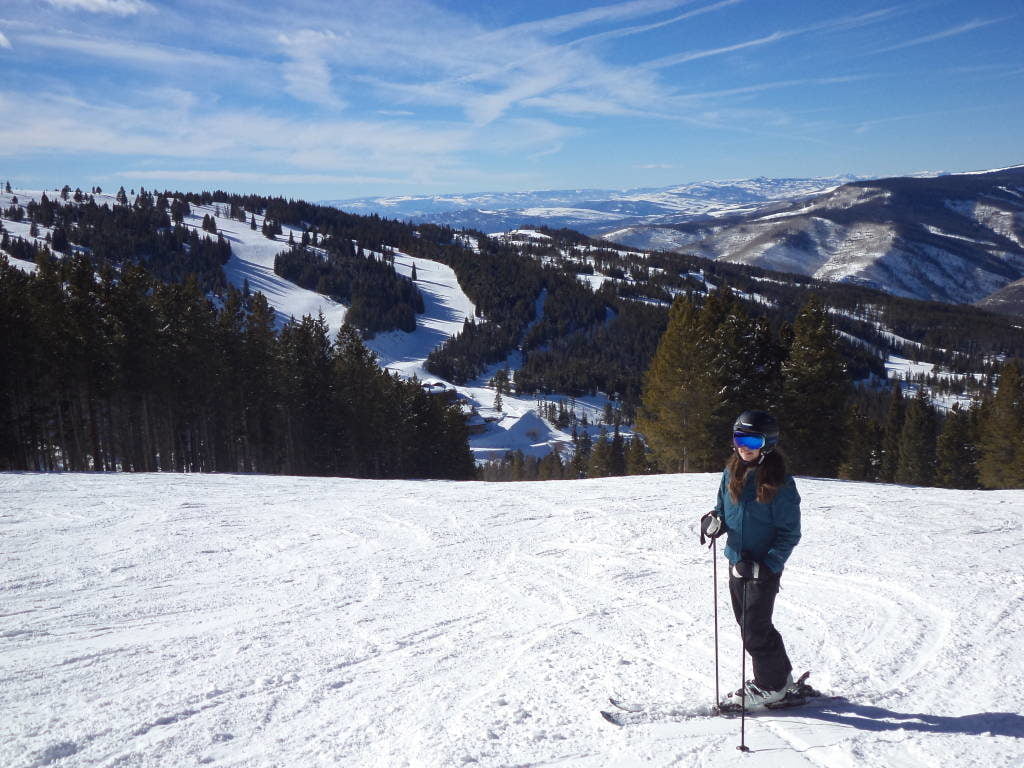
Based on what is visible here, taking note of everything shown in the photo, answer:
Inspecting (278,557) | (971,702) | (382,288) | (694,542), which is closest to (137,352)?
(278,557)

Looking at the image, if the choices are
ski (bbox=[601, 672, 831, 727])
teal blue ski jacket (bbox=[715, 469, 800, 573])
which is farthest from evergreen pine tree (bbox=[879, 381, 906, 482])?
teal blue ski jacket (bbox=[715, 469, 800, 573])

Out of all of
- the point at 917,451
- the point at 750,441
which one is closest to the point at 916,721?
the point at 750,441

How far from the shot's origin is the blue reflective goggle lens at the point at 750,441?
13.2 ft

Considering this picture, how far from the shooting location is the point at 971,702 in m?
4.22

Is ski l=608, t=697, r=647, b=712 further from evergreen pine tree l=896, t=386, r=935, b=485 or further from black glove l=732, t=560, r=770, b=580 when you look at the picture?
evergreen pine tree l=896, t=386, r=935, b=485

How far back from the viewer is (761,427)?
4070mm

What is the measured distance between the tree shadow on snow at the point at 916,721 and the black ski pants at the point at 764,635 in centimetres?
31

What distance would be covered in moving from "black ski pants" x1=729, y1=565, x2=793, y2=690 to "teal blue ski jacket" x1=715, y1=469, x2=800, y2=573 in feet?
0.44

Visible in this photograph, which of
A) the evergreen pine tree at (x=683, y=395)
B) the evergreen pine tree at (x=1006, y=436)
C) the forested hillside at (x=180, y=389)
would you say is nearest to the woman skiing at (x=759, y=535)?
the evergreen pine tree at (x=683, y=395)

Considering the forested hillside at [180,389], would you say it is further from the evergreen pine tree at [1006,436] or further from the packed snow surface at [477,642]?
the evergreen pine tree at [1006,436]

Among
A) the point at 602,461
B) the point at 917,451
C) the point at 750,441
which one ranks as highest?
the point at 750,441

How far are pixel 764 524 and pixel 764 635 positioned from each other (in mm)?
862

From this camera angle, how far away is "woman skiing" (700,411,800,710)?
4059mm

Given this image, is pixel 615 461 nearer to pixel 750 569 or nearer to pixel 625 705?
pixel 625 705
